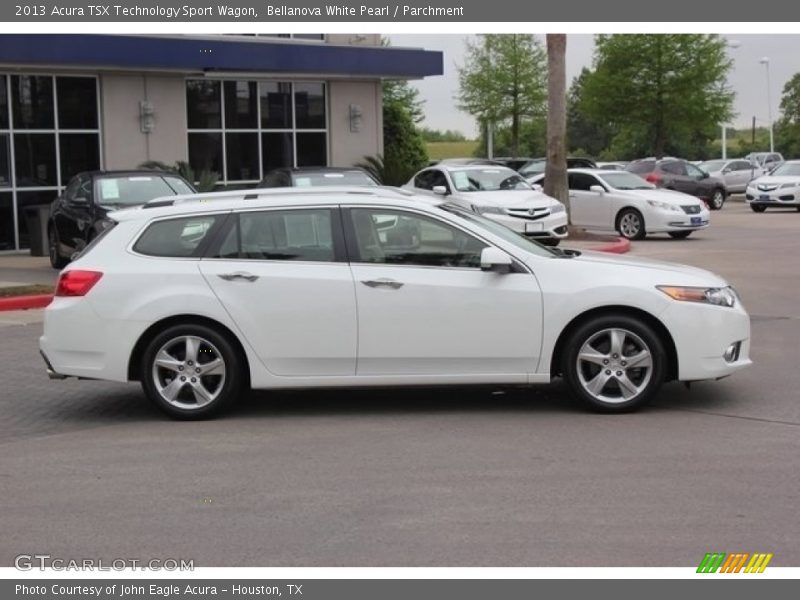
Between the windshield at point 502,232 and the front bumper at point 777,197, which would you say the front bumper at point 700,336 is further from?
the front bumper at point 777,197

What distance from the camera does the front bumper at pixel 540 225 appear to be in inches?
887

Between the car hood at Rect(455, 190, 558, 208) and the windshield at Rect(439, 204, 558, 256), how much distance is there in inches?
544

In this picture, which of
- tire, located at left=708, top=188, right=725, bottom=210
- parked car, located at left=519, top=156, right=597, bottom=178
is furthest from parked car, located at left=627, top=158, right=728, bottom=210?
parked car, located at left=519, top=156, right=597, bottom=178

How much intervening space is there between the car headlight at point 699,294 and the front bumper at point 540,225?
44.9 feet

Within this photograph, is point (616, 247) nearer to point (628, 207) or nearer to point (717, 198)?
point (628, 207)

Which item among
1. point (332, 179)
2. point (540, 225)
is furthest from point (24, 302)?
point (540, 225)

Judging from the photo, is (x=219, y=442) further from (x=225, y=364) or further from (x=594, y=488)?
(x=594, y=488)

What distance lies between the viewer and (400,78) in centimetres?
2836

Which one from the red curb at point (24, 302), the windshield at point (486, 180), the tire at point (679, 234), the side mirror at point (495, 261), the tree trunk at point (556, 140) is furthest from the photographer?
the tire at point (679, 234)

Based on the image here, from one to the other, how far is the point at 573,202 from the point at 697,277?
1876 centimetres

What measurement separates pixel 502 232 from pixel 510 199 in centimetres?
1443

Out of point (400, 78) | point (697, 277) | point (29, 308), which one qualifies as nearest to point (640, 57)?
point (400, 78)

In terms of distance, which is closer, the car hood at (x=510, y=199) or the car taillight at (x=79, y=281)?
the car taillight at (x=79, y=281)

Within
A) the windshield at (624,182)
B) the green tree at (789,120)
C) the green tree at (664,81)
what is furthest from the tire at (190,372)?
the green tree at (789,120)
